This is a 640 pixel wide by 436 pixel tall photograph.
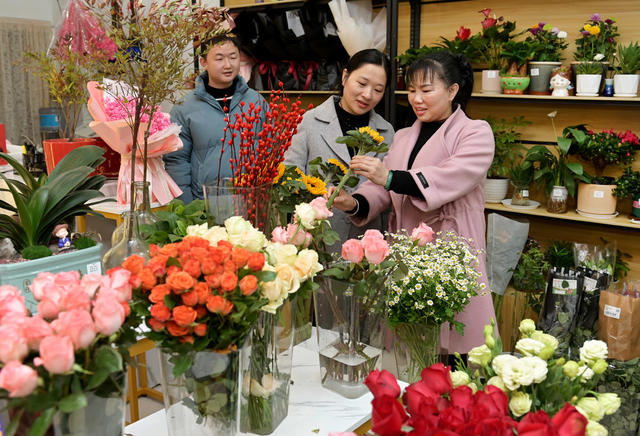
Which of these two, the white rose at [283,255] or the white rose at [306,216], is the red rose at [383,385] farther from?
the white rose at [306,216]

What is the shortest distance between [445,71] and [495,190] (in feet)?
4.35

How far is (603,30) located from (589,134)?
535 millimetres

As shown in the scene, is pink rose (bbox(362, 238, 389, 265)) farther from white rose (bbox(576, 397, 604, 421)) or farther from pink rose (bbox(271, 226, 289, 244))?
white rose (bbox(576, 397, 604, 421))

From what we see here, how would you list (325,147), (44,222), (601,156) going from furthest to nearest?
1. (601,156)
2. (325,147)
3. (44,222)

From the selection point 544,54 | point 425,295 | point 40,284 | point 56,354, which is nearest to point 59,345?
point 56,354

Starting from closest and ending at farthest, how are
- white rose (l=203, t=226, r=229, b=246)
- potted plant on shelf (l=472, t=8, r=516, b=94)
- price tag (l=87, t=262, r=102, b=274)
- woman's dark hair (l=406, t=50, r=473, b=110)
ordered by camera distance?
1. white rose (l=203, t=226, r=229, b=246)
2. price tag (l=87, t=262, r=102, b=274)
3. woman's dark hair (l=406, t=50, r=473, b=110)
4. potted plant on shelf (l=472, t=8, r=516, b=94)

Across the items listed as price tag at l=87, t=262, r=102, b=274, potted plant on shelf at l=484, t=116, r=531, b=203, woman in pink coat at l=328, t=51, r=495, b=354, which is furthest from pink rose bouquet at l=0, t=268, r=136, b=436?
potted plant on shelf at l=484, t=116, r=531, b=203

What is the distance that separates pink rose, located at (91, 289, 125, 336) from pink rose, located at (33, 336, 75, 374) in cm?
4

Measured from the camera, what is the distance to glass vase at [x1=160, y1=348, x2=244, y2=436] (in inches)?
32.0

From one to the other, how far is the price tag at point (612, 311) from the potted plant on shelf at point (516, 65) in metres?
1.31

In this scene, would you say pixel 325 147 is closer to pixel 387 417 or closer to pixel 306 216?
pixel 306 216

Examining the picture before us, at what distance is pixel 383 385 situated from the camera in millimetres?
717

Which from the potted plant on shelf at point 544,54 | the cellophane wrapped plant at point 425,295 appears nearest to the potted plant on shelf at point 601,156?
the potted plant on shelf at point 544,54

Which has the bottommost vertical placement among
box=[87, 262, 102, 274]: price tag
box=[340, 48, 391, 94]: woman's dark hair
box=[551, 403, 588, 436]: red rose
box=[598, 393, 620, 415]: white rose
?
box=[598, 393, 620, 415]: white rose
